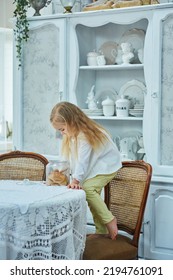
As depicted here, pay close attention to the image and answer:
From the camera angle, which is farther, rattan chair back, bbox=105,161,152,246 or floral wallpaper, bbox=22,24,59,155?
floral wallpaper, bbox=22,24,59,155

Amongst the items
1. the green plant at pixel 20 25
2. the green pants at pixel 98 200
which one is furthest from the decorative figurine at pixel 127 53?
the green pants at pixel 98 200

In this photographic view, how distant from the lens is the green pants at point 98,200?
3.11 meters

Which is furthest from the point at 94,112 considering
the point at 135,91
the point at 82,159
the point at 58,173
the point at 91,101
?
the point at 58,173

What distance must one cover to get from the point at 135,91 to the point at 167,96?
46cm

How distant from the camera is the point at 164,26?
3643 millimetres

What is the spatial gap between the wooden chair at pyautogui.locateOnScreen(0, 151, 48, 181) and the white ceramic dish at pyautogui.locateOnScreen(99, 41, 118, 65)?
1045mm

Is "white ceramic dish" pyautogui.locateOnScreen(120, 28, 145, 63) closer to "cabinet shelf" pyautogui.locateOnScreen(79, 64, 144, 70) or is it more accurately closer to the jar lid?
"cabinet shelf" pyautogui.locateOnScreen(79, 64, 144, 70)

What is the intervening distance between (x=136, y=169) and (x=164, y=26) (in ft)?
3.43

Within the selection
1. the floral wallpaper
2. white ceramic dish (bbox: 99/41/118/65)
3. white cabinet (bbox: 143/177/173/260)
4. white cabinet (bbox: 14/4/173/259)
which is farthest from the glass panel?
the floral wallpaper

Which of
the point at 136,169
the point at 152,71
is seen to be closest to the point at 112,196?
the point at 136,169

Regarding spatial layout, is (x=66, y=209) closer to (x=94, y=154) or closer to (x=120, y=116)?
(x=94, y=154)

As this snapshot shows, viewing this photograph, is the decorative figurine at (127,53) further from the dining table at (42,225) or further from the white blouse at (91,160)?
the dining table at (42,225)

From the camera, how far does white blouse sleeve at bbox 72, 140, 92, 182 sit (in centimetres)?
309

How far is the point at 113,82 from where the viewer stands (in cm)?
425
